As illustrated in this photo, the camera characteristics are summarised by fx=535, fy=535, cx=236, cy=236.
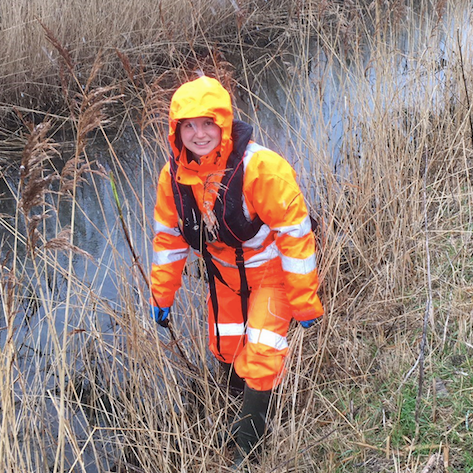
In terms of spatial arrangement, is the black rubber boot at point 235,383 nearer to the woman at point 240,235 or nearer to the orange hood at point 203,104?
the woman at point 240,235

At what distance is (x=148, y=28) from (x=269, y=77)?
1359mm

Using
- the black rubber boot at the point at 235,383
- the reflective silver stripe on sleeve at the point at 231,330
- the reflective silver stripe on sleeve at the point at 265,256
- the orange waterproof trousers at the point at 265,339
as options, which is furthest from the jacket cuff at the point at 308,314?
the black rubber boot at the point at 235,383

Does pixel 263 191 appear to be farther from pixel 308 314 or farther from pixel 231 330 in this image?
pixel 231 330

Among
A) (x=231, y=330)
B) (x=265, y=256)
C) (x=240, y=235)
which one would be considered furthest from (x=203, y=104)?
(x=231, y=330)

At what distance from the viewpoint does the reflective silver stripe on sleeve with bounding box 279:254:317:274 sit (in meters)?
1.96

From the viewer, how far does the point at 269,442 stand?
2078 millimetres

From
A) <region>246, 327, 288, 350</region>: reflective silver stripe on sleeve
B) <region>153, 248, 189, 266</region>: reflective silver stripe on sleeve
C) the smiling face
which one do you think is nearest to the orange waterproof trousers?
<region>246, 327, 288, 350</region>: reflective silver stripe on sleeve

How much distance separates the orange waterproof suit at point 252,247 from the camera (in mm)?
1905

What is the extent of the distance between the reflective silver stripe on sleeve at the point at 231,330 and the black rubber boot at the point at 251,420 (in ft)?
0.84

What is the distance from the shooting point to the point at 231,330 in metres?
2.32

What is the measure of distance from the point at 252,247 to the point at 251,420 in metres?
0.71

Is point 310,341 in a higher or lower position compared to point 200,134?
lower

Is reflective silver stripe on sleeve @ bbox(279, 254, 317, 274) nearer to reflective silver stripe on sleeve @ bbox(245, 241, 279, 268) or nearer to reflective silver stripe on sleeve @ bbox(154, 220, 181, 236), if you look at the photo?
reflective silver stripe on sleeve @ bbox(245, 241, 279, 268)

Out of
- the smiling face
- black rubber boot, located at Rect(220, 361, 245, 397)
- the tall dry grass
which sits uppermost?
the smiling face
